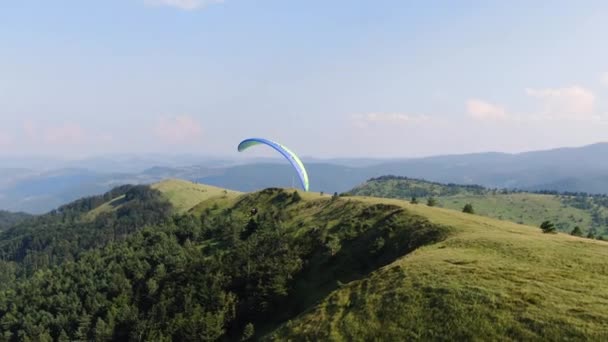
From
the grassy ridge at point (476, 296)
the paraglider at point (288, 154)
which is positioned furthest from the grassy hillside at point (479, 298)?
the paraglider at point (288, 154)

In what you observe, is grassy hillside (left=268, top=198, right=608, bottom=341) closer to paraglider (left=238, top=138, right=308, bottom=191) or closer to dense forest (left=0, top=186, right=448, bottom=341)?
dense forest (left=0, top=186, right=448, bottom=341)

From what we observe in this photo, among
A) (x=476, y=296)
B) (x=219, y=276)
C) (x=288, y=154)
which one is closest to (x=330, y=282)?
(x=219, y=276)

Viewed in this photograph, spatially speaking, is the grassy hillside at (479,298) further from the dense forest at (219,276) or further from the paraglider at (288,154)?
the paraglider at (288,154)

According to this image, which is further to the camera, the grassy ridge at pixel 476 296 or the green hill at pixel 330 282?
Answer: the green hill at pixel 330 282

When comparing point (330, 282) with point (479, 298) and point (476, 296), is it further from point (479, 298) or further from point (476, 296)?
point (479, 298)

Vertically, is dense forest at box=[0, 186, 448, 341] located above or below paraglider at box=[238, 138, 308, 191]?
below

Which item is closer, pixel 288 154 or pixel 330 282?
pixel 330 282

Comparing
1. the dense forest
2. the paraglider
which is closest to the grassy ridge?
the dense forest
